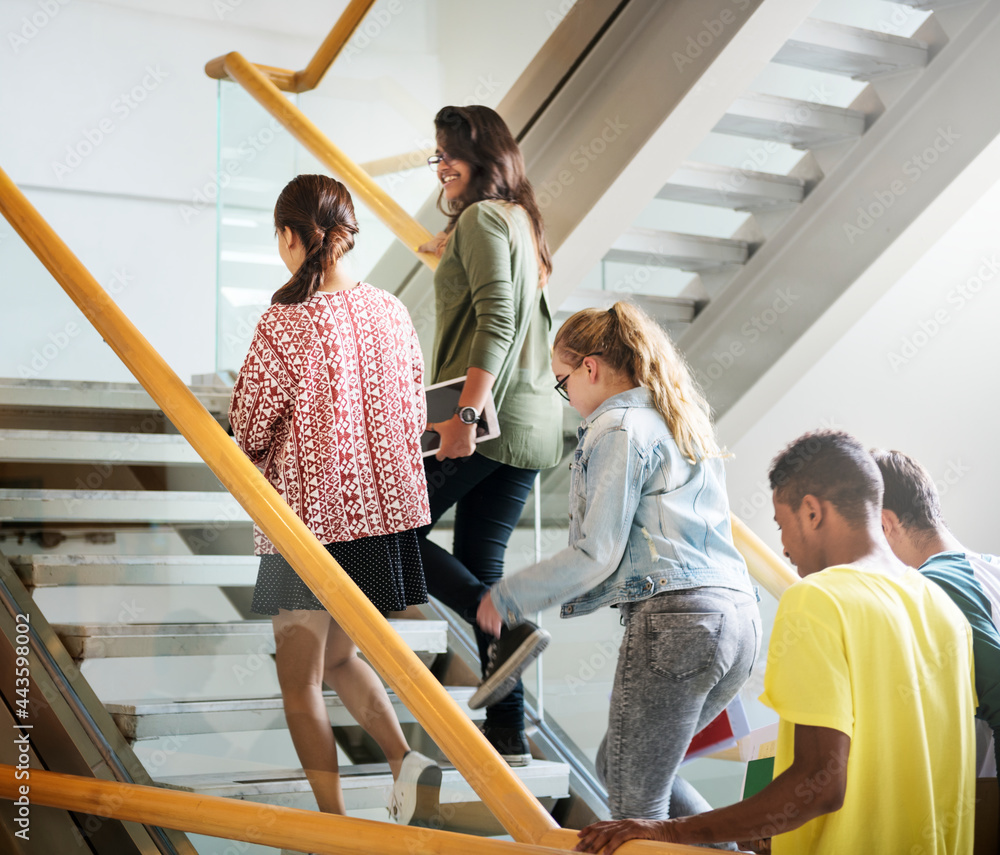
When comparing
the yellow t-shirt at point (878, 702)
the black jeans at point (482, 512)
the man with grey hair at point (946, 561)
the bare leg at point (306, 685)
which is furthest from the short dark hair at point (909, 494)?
the bare leg at point (306, 685)

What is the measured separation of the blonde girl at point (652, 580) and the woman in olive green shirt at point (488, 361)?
555mm

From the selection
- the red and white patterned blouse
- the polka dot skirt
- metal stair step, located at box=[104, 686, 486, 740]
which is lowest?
metal stair step, located at box=[104, 686, 486, 740]

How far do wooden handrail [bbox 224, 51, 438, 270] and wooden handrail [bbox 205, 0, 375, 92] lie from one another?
114 millimetres

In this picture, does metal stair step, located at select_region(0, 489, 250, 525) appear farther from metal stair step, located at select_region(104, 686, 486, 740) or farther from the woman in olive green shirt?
the woman in olive green shirt

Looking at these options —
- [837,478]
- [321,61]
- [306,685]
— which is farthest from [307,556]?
[321,61]

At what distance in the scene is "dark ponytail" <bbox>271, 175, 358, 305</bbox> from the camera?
1949 millimetres

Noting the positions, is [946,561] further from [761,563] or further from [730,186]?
[730,186]

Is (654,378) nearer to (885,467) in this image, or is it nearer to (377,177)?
(885,467)

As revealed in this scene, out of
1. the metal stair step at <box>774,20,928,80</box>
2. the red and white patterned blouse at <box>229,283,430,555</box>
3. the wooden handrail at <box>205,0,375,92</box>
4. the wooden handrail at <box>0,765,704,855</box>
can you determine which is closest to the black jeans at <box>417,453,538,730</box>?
the red and white patterned blouse at <box>229,283,430,555</box>

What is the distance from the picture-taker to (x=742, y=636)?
5.27ft

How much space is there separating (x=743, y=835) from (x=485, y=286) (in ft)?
4.49

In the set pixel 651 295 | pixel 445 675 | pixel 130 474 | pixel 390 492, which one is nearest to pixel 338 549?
pixel 390 492

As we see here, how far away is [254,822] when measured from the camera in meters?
1.64

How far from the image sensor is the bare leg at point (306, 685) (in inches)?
68.3
